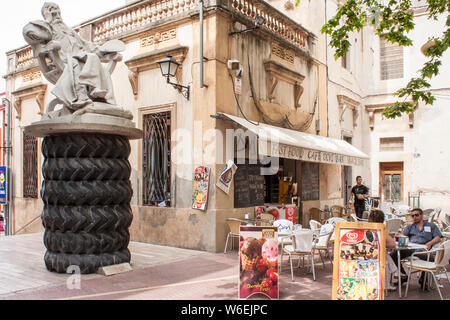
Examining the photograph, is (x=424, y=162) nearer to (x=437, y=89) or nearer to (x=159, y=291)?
(x=437, y=89)

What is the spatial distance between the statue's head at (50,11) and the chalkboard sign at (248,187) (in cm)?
493

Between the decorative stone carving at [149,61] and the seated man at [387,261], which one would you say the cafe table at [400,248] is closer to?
the seated man at [387,261]

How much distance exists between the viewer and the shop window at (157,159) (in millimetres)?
10328

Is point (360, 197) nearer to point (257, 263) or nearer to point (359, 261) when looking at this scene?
point (257, 263)

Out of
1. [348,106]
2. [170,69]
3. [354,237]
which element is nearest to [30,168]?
[170,69]

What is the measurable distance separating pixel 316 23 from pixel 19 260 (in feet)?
36.9

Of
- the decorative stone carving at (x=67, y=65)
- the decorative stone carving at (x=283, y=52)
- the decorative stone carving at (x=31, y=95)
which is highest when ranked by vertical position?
the decorative stone carving at (x=283, y=52)

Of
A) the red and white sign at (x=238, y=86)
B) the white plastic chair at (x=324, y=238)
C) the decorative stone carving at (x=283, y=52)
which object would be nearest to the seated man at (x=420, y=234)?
the white plastic chair at (x=324, y=238)

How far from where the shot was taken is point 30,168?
14992 millimetres

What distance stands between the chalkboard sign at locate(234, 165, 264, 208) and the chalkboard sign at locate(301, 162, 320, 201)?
2686 mm

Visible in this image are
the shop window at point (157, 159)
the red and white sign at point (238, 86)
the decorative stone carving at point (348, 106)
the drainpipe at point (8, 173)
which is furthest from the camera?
the drainpipe at point (8, 173)

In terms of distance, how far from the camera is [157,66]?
412 inches

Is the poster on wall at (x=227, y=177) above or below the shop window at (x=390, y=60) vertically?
below

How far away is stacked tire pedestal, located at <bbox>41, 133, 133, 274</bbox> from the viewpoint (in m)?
6.79
